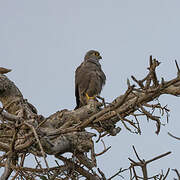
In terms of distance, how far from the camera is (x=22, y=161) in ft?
11.6

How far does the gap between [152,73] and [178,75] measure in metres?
0.21

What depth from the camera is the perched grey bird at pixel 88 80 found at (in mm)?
7207

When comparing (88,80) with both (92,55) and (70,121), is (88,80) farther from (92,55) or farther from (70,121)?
(70,121)

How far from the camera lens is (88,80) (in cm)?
723

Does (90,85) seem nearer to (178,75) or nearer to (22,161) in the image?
(22,161)

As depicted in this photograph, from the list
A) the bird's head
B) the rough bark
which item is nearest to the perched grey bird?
the bird's head

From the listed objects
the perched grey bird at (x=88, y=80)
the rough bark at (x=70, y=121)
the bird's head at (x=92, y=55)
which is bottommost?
the rough bark at (x=70, y=121)

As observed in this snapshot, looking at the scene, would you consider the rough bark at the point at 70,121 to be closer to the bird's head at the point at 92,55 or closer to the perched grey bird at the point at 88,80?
the perched grey bird at the point at 88,80

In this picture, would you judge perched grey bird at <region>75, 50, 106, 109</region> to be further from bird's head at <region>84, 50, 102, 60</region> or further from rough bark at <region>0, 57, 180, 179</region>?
rough bark at <region>0, 57, 180, 179</region>

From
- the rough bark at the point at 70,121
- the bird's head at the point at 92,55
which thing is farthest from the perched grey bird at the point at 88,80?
the rough bark at the point at 70,121

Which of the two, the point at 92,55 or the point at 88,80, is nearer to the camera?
the point at 88,80

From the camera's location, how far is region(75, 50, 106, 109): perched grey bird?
721cm

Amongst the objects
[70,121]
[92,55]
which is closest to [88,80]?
[92,55]

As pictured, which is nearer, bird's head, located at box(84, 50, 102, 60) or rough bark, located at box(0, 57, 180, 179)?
rough bark, located at box(0, 57, 180, 179)
